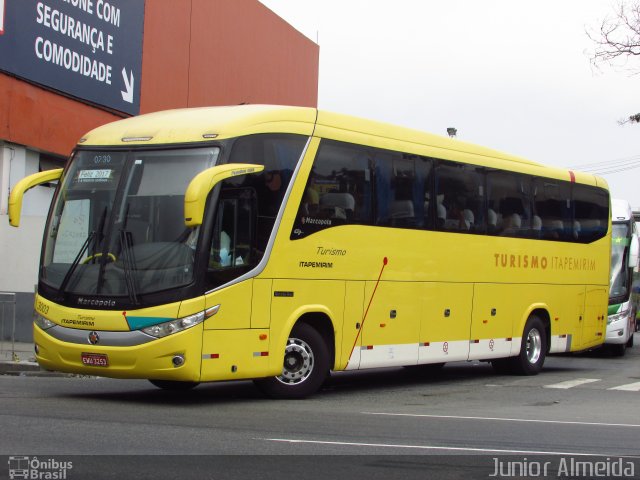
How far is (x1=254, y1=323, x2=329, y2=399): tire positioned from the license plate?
2143 millimetres

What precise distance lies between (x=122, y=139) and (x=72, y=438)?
181 inches

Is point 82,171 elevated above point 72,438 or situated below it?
above

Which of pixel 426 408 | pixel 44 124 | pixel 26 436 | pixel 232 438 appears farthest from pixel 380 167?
pixel 44 124

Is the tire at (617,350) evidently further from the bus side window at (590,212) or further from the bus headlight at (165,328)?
the bus headlight at (165,328)

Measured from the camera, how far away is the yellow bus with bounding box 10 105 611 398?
1165cm

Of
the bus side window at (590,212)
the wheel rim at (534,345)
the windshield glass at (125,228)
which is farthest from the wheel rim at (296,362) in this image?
the bus side window at (590,212)

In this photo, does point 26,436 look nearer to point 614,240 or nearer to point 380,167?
point 380,167

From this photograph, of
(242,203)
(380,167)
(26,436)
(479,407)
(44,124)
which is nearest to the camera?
(26,436)

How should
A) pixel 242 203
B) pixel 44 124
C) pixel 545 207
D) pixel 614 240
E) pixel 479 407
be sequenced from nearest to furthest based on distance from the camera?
pixel 242 203 → pixel 479 407 → pixel 545 207 → pixel 44 124 → pixel 614 240

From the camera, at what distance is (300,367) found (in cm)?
1317

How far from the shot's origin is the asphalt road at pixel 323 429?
809cm

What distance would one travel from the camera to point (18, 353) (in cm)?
1927

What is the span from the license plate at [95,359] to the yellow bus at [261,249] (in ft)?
0.05

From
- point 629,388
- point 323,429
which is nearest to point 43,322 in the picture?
point 323,429
